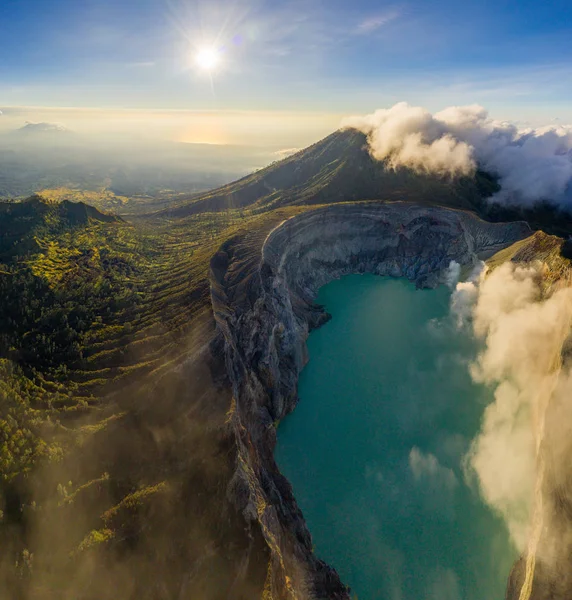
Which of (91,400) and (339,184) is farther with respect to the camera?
Answer: (339,184)

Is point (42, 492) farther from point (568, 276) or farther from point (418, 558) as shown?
point (568, 276)

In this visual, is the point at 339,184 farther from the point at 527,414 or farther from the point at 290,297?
the point at 527,414

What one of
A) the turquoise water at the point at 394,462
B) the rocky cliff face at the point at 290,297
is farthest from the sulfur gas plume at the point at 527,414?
the rocky cliff face at the point at 290,297

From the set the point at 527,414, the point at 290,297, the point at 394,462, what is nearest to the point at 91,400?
the point at 394,462

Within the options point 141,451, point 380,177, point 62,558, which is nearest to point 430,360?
point 141,451

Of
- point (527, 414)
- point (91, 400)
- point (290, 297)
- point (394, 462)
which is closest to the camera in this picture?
point (91, 400)

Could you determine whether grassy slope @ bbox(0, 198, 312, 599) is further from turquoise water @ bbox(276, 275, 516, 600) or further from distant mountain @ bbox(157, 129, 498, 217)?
distant mountain @ bbox(157, 129, 498, 217)
